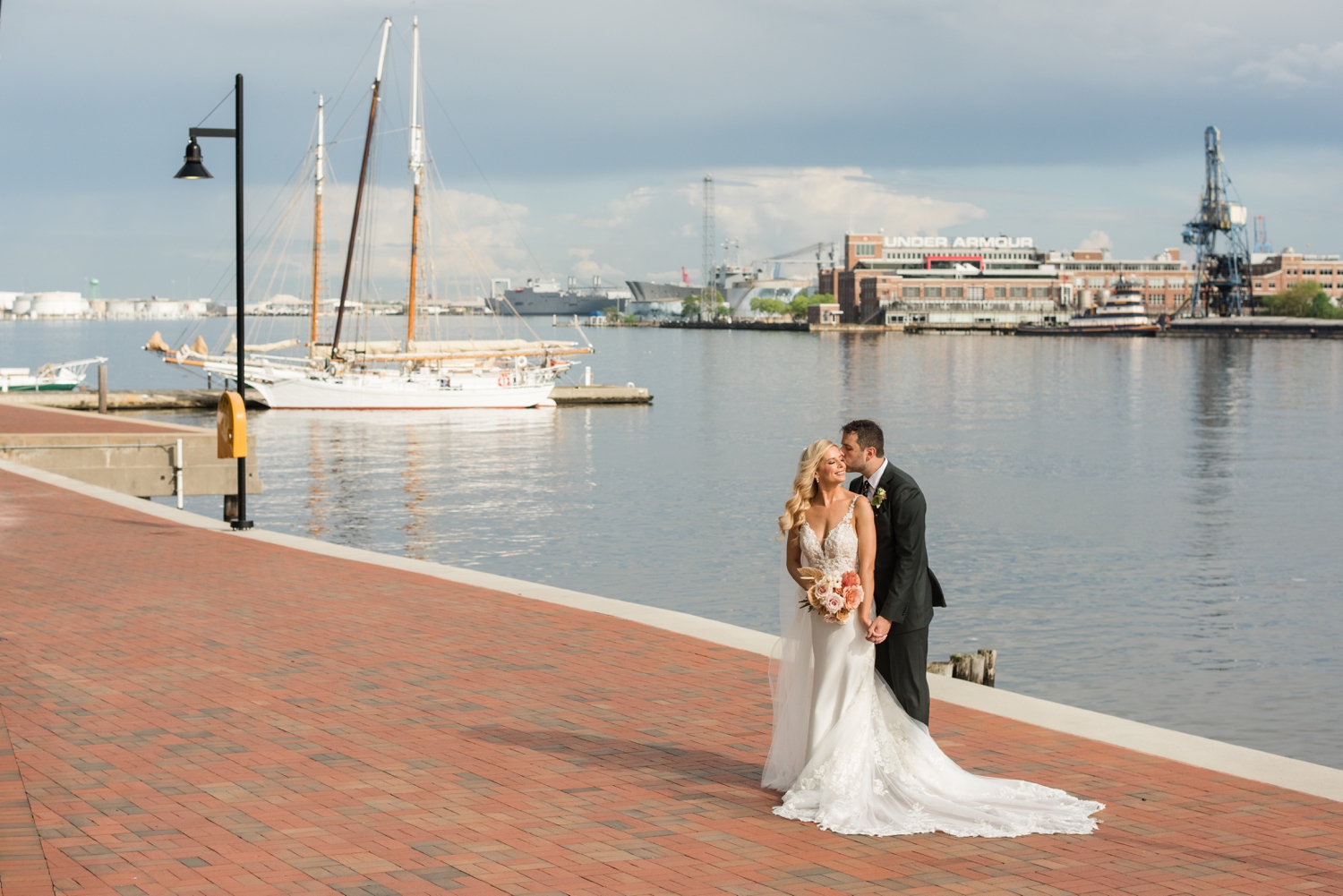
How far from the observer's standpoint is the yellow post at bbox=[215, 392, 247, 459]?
18047 mm

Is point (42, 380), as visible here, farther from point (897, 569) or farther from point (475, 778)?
point (897, 569)

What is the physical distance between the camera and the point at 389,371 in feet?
266

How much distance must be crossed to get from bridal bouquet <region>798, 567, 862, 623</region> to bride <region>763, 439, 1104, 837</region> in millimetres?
38

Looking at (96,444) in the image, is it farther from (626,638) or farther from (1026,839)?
(1026,839)

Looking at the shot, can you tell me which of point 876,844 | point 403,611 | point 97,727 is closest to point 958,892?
point 876,844

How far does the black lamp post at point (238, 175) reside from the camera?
18516 mm

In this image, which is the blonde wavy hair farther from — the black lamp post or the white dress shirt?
the black lamp post

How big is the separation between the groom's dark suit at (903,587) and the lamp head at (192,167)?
13762 mm

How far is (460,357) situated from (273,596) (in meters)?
66.1

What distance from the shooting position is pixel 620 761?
311 inches

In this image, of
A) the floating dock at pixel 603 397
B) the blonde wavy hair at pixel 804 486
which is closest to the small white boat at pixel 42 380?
the floating dock at pixel 603 397

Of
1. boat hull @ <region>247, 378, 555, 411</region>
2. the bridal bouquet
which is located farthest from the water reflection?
boat hull @ <region>247, 378, 555, 411</region>

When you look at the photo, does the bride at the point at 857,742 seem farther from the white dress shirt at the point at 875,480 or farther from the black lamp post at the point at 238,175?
the black lamp post at the point at 238,175

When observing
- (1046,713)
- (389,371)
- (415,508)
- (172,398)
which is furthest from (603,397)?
(1046,713)
